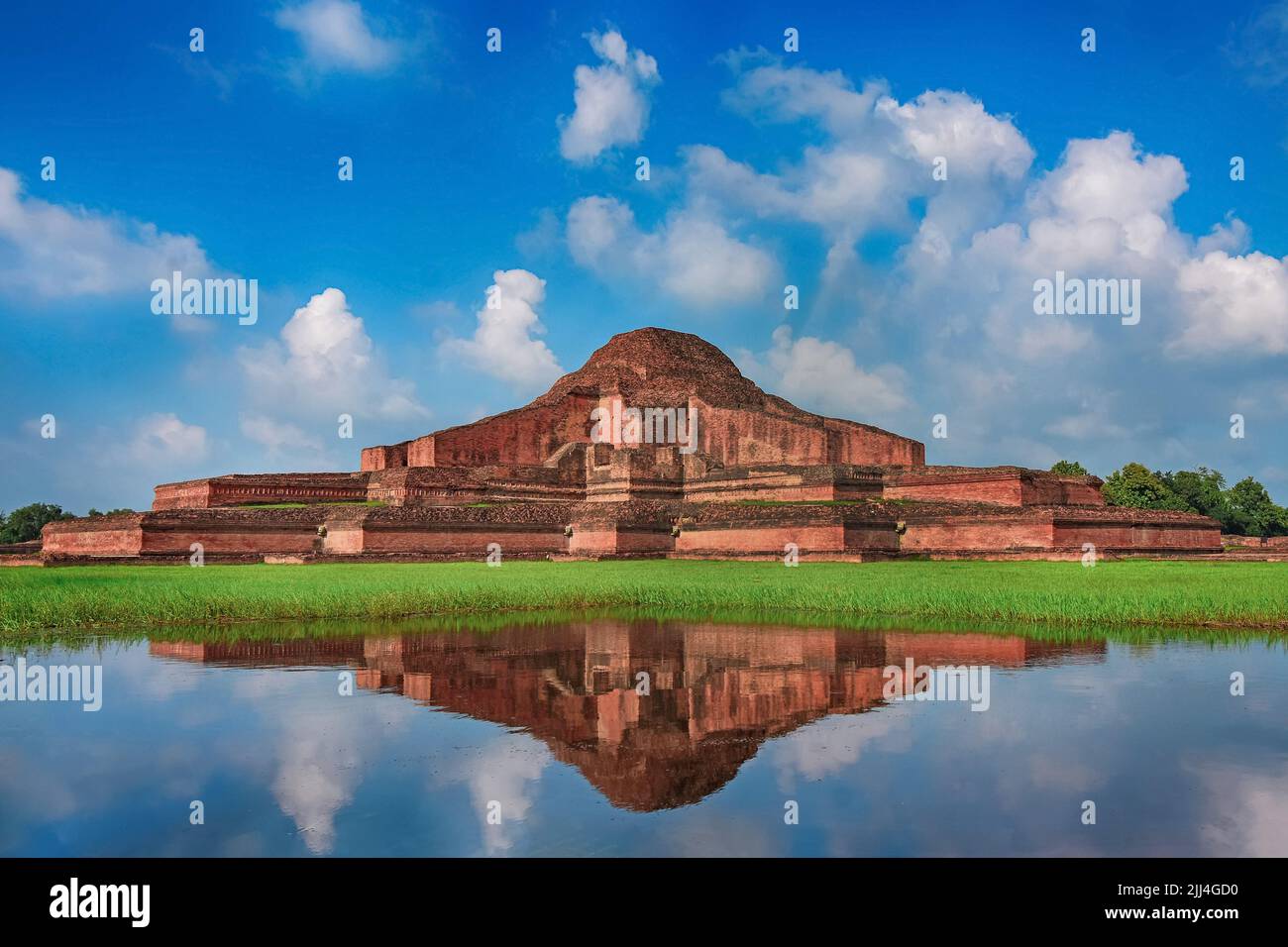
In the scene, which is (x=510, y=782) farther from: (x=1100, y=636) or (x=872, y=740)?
(x=1100, y=636)

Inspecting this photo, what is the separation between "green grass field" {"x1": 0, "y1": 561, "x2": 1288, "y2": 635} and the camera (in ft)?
37.4

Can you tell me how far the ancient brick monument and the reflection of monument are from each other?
11594 mm

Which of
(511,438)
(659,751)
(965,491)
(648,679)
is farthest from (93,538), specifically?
(965,491)

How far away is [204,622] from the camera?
1156cm

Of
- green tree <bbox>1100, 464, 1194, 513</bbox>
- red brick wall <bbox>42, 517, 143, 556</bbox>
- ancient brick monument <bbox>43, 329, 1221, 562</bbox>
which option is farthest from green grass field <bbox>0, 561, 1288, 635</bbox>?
green tree <bbox>1100, 464, 1194, 513</bbox>

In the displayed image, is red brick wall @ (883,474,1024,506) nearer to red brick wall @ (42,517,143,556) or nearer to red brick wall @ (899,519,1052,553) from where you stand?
red brick wall @ (899,519,1052,553)

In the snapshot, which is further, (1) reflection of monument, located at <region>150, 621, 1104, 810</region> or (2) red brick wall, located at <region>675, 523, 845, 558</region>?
(2) red brick wall, located at <region>675, 523, 845, 558</region>

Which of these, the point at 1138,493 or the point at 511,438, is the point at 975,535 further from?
the point at 1138,493

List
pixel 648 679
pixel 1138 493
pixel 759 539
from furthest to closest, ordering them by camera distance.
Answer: pixel 1138 493 → pixel 759 539 → pixel 648 679

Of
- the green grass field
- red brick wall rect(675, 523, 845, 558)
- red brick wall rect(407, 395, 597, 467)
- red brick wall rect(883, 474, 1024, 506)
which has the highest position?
red brick wall rect(407, 395, 597, 467)

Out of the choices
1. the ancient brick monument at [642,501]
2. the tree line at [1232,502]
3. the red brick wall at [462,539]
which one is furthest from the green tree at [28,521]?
the tree line at [1232,502]

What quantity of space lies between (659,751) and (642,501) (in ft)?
67.9

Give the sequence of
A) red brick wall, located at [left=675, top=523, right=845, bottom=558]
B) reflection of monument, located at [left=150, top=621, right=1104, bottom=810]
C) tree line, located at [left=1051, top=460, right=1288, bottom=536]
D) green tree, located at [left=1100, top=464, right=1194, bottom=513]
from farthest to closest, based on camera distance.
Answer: tree line, located at [left=1051, top=460, right=1288, bottom=536] < green tree, located at [left=1100, top=464, right=1194, bottom=513] < red brick wall, located at [left=675, top=523, right=845, bottom=558] < reflection of monument, located at [left=150, top=621, right=1104, bottom=810]

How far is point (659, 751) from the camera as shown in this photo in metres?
5.46
